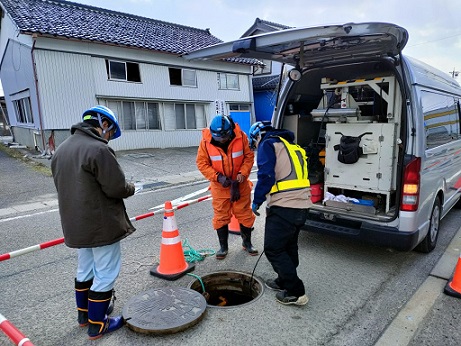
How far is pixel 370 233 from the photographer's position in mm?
3484

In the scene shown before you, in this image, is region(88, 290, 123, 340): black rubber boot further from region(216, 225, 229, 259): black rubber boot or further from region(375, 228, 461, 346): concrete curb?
region(375, 228, 461, 346): concrete curb

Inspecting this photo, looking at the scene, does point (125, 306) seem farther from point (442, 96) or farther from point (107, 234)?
point (442, 96)

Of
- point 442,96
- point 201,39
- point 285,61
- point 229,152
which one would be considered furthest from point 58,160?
point 201,39

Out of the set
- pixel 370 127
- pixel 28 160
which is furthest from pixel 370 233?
pixel 28 160

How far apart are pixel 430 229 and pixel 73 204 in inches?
153

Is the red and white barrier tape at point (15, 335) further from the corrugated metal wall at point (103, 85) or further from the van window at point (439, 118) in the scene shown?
the corrugated metal wall at point (103, 85)

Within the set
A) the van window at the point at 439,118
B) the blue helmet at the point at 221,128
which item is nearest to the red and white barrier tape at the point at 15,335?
the blue helmet at the point at 221,128

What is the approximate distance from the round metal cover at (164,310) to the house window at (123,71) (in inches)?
520

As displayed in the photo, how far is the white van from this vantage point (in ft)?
10.9

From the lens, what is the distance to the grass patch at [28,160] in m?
10.5

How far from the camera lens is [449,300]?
9.89ft

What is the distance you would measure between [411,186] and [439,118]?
1.30 metres

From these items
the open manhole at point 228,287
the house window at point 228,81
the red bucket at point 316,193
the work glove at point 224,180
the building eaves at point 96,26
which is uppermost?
the building eaves at point 96,26

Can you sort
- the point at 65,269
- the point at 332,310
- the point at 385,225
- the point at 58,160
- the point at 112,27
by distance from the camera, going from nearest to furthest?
the point at 58,160 < the point at 332,310 < the point at 385,225 < the point at 65,269 < the point at 112,27
